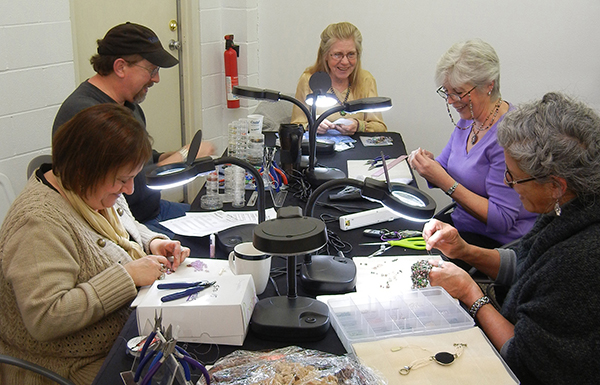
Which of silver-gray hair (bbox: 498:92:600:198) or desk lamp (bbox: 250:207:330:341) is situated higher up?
silver-gray hair (bbox: 498:92:600:198)

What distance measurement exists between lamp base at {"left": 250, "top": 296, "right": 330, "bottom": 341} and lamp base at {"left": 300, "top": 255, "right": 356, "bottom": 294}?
14cm

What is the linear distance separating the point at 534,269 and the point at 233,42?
3377 mm

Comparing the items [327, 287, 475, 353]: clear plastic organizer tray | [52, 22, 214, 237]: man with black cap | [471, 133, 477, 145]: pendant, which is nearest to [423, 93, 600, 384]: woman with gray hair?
[327, 287, 475, 353]: clear plastic organizer tray

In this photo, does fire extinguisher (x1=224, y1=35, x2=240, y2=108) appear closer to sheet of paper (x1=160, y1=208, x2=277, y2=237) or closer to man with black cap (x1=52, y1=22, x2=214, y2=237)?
man with black cap (x1=52, y1=22, x2=214, y2=237)

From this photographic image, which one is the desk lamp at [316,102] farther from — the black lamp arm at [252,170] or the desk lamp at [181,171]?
the desk lamp at [181,171]

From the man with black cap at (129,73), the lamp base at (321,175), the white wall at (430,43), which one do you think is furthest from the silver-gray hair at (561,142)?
the white wall at (430,43)

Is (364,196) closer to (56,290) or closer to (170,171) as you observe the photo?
(170,171)

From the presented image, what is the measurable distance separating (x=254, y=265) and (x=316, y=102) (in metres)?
1.26

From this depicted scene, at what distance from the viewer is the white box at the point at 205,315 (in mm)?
1265

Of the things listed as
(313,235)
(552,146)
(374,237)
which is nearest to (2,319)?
(313,235)

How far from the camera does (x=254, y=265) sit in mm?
1488

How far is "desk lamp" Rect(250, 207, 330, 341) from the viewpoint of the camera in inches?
46.6

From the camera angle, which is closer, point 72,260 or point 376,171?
point 72,260

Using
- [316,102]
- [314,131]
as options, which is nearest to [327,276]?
[314,131]
